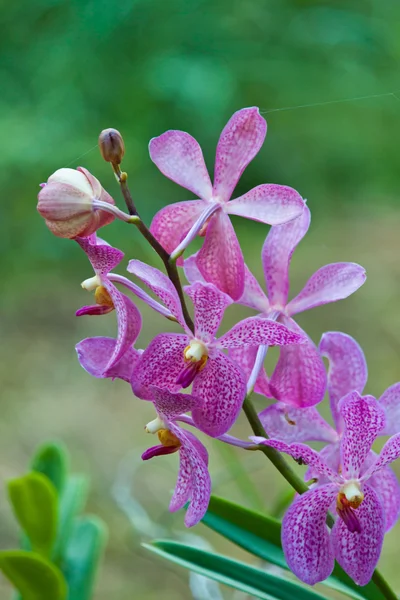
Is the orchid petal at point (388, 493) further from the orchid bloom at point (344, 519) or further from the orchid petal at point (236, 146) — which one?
the orchid petal at point (236, 146)

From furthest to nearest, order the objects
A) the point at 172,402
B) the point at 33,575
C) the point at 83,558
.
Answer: the point at 83,558 → the point at 33,575 → the point at 172,402

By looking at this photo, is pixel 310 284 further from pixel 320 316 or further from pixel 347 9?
pixel 320 316

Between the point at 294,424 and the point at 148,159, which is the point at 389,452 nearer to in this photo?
the point at 294,424

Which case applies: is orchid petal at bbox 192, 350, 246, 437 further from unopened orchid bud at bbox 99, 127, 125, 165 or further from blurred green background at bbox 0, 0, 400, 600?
blurred green background at bbox 0, 0, 400, 600

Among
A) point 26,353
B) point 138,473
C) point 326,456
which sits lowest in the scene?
point 138,473

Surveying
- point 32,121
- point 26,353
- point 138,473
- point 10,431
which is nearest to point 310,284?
point 32,121

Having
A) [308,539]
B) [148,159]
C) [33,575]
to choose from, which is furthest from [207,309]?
[148,159]
